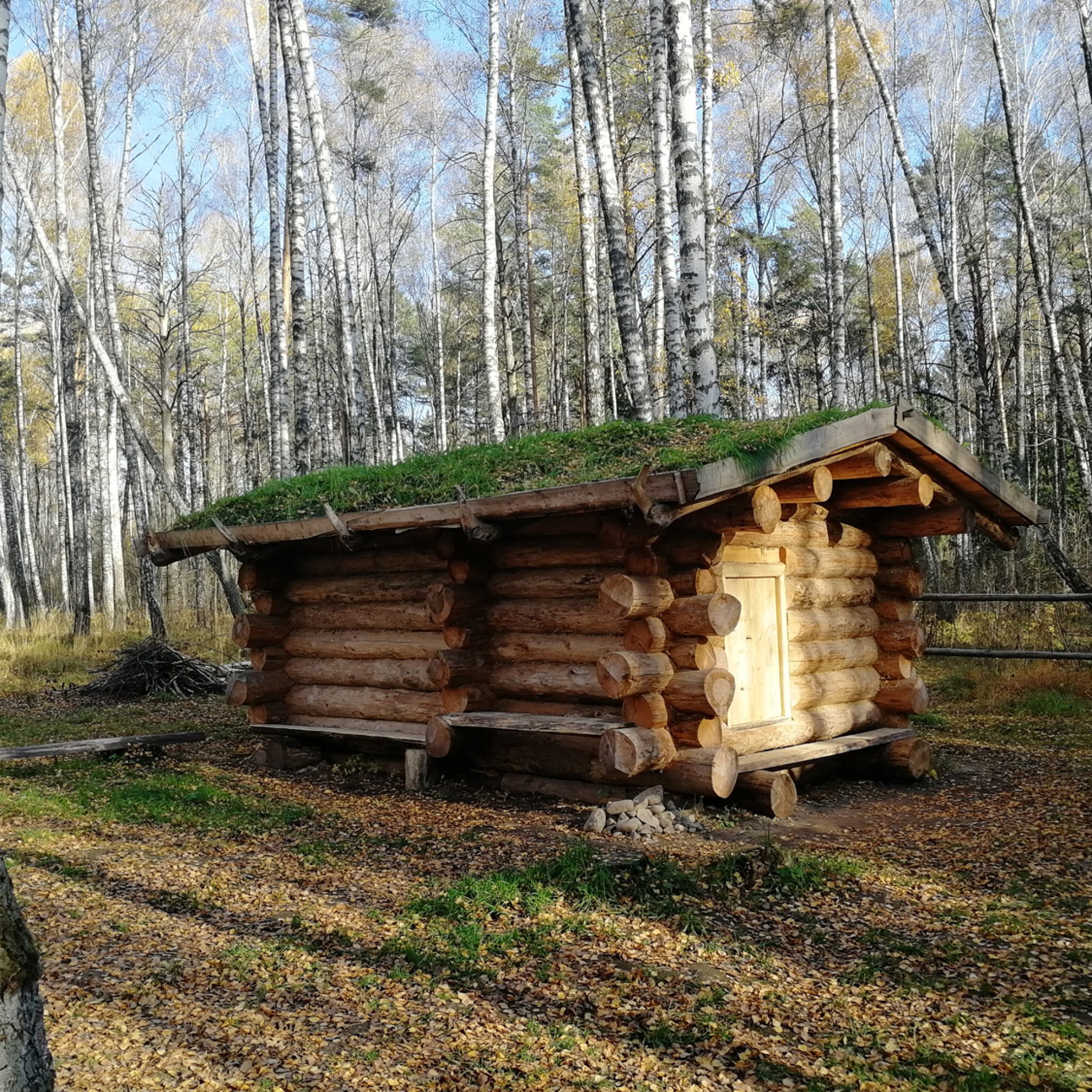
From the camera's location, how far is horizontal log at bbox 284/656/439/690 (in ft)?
30.0

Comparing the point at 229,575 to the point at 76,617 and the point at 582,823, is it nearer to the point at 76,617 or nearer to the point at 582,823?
the point at 76,617

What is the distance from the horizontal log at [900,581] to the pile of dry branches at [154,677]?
33.2 ft

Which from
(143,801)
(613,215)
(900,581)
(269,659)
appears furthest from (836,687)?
(613,215)

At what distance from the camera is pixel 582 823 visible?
24.1 ft

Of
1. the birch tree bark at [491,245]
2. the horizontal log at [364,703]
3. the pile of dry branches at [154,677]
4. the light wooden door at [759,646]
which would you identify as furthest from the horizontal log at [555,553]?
the pile of dry branches at [154,677]

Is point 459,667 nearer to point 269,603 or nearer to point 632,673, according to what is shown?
point 632,673

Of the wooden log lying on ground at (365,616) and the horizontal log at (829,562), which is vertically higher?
the horizontal log at (829,562)

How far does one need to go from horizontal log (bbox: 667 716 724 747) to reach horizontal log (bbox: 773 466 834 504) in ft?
5.97

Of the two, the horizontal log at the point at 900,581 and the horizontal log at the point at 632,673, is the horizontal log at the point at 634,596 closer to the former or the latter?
the horizontal log at the point at 632,673

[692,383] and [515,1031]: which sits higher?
[692,383]

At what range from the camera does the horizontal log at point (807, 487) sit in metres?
7.50

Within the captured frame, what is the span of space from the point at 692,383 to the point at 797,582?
2796 millimetres

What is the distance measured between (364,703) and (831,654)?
4.56 meters

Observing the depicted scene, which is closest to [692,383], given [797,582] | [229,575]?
[797,582]
